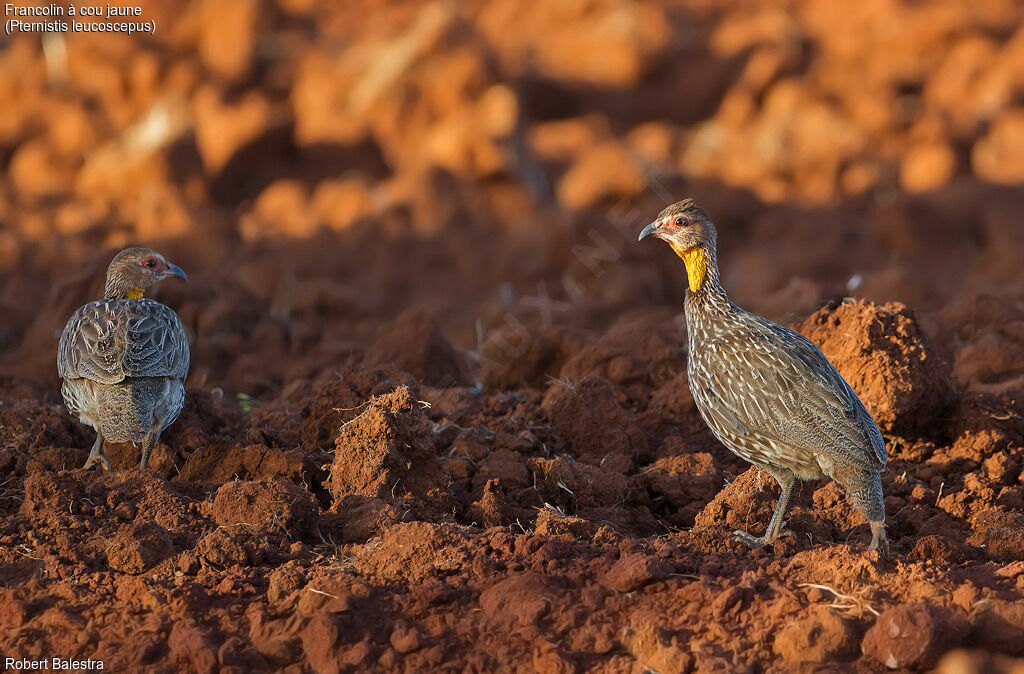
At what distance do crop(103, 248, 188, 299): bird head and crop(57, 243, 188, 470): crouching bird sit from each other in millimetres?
537

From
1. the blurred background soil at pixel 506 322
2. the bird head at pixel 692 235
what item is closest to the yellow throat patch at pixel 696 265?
the bird head at pixel 692 235

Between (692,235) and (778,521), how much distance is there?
173cm

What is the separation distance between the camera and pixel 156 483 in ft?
20.0

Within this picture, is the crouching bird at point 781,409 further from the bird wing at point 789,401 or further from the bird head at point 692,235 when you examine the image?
the bird head at point 692,235

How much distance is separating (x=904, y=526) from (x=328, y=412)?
11.1 ft

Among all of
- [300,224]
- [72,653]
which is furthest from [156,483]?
[300,224]

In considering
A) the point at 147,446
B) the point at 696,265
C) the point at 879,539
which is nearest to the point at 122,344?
the point at 147,446

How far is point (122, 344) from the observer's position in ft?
22.1

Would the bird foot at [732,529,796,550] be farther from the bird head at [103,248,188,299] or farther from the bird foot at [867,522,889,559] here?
the bird head at [103,248,188,299]

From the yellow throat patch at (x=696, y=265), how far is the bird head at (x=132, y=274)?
11.3 ft

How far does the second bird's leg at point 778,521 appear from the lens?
5.71m

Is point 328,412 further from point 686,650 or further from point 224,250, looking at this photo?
point 224,250

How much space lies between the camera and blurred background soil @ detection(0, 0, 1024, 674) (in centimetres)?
502

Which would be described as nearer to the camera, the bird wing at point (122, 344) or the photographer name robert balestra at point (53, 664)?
the photographer name robert balestra at point (53, 664)
